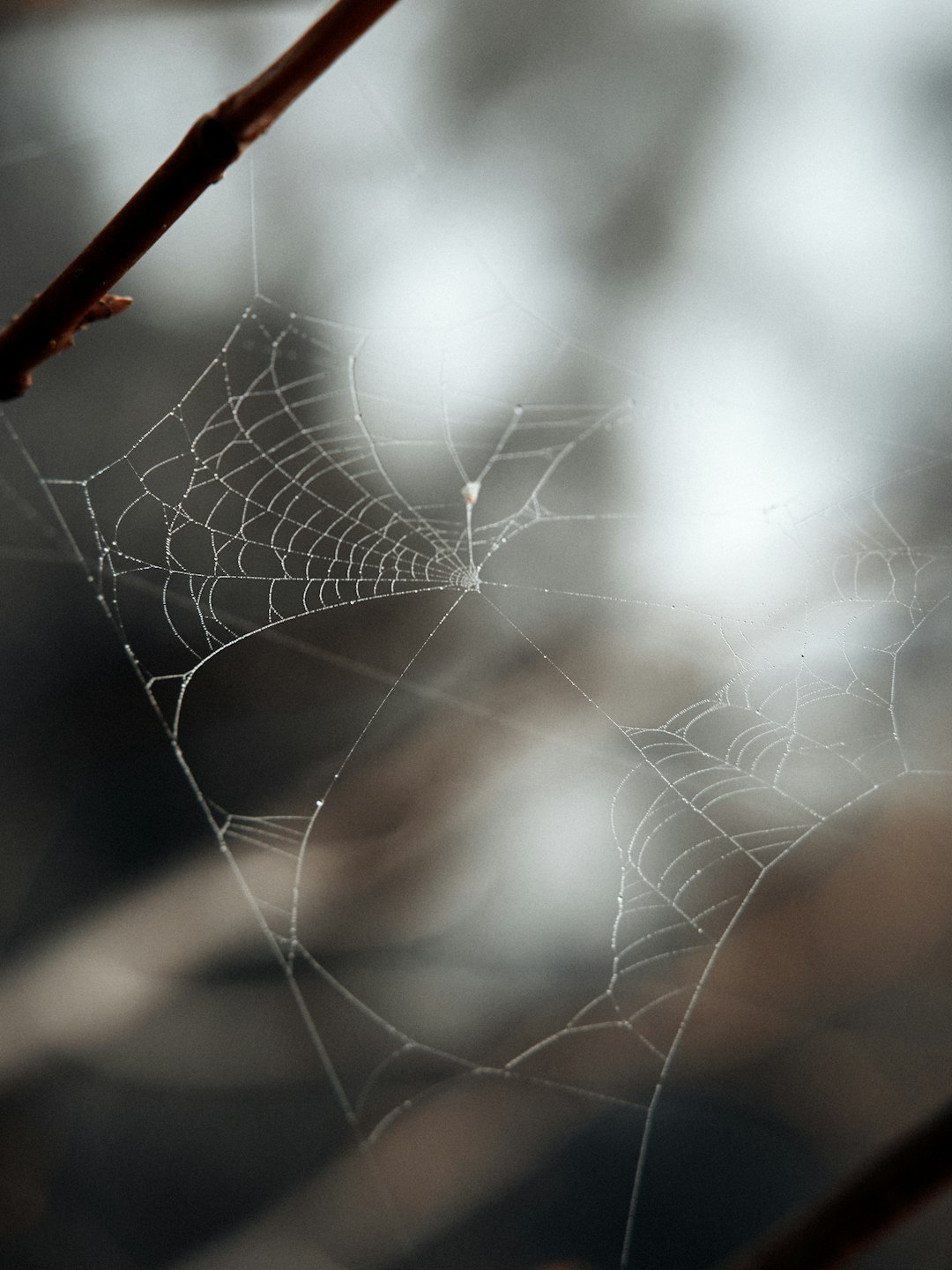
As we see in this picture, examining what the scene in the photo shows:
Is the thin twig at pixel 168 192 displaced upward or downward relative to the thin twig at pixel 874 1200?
upward

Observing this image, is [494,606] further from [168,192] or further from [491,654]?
[168,192]

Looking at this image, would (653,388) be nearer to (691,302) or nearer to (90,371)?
(691,302)

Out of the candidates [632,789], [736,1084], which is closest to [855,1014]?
[736,1084]

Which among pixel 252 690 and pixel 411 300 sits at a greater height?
pixel 411 300

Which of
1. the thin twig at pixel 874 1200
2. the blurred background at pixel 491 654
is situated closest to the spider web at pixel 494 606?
the blurred background at pixel 491 654

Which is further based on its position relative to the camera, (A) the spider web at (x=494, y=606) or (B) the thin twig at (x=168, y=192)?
(A) the spider web at (x=494, y=606)

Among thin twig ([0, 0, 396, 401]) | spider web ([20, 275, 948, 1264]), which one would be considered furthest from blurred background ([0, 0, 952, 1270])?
thin twig ([0, 0, 396, 401])

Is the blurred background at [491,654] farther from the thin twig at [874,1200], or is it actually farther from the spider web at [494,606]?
the thin twig at [874,1200]

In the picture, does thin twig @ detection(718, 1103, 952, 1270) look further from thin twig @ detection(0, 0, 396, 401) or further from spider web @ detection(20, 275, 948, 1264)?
spider web @ detection(20, 275, 948, 1264)
